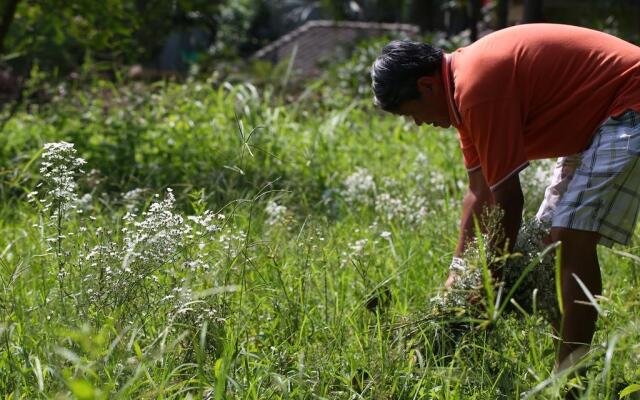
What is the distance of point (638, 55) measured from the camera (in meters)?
3.35

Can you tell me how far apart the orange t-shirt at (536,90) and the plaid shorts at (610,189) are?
98 mm

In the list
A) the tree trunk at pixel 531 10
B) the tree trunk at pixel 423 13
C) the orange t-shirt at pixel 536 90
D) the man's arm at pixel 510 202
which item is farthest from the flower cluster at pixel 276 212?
the tree trunk at pixel 423 13

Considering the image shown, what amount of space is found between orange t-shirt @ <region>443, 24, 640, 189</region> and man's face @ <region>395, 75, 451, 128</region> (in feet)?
0.17

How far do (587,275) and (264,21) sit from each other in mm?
31329

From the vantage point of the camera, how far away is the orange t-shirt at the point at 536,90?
3.17m

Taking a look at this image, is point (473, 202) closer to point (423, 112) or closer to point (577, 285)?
point (423, 112)

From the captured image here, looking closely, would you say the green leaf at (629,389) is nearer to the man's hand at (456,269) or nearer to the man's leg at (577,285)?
the man's leg at (577,285)

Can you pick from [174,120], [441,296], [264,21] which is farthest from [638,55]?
[264,21]

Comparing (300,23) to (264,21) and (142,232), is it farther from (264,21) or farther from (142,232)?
(142,232)

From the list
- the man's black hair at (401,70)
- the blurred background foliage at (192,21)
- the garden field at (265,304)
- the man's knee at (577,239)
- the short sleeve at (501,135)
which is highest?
the man's black hair at (401,70)

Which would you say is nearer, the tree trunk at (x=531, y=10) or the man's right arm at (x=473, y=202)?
the man's right arm at (x=473, y=202)

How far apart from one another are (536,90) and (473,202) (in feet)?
2.22

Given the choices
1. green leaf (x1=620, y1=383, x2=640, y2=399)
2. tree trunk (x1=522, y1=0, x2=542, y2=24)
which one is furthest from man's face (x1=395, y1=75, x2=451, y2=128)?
tree trunk (x1=522, y1=0, x2=542, y2=24)

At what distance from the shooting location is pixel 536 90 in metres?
3.33
